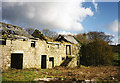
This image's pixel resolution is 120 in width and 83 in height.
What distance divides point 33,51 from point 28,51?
0.66 meters

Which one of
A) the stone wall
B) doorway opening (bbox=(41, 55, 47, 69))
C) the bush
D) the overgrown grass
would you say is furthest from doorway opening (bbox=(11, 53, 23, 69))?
the bush

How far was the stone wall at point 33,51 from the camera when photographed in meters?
10.6

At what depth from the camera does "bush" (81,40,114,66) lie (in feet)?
59.2

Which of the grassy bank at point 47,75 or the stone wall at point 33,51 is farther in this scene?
the stone wall at point 33,51

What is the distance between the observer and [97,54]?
1816 cm

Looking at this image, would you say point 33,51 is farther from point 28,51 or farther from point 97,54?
point 97,54

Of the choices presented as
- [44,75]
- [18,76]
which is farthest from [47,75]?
[18,76]

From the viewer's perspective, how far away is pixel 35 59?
12.9 m

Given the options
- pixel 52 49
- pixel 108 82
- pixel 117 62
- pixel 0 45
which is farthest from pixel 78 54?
pixel 0 45

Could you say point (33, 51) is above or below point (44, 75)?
above

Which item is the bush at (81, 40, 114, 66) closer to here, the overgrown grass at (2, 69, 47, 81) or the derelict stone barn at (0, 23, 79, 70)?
the derelict stone barn at (0, 23, 79, 70)

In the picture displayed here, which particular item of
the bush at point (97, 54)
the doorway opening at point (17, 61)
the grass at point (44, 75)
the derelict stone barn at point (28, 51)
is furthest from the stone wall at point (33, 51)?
the bush at point (97, 54)

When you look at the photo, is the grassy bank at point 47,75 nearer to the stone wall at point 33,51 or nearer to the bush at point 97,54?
the stone wall at point 33,51

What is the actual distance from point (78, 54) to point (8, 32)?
37.2ft
